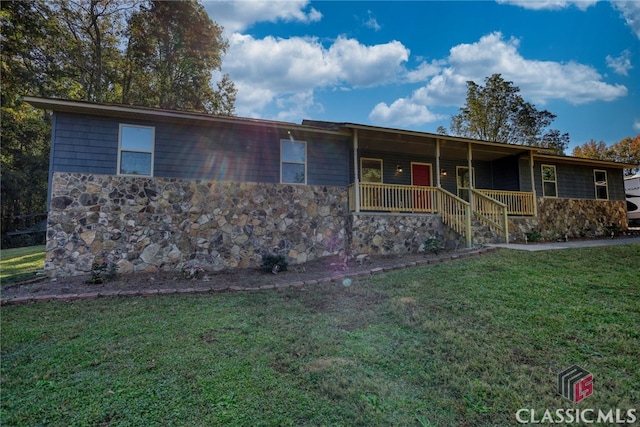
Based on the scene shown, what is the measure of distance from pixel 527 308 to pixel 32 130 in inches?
922

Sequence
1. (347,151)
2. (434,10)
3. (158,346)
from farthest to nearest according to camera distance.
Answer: (347,151) → (434,10) → (158,346)

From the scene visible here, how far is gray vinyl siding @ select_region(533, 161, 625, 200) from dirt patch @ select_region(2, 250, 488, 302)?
8.91 meters

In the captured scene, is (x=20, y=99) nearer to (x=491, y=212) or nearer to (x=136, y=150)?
(x=136, y=150)

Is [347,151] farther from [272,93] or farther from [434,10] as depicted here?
[272,93]

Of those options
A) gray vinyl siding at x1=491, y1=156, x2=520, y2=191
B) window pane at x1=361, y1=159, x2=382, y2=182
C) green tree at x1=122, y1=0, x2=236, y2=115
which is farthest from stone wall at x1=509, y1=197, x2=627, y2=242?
green tree at x1=122, y1=0, x2=236, y2=115

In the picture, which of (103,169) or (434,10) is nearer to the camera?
(103,169)

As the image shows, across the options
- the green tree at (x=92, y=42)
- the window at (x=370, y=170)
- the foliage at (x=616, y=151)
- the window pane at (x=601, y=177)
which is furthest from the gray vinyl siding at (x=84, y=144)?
the foliage at (x=616, y=151)

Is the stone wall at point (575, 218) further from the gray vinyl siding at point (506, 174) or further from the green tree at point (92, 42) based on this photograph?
the green tree at point (92, 42)

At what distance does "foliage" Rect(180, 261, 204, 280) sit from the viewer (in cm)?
726

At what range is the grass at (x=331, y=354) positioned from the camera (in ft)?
8.04

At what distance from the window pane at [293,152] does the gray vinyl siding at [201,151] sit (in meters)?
0.19

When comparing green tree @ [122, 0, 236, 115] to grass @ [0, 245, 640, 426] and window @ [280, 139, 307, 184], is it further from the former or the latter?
→ grass @ [0, 245, 640, 426]

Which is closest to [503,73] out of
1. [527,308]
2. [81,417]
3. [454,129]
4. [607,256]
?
[454,129]

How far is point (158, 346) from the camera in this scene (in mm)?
3590
